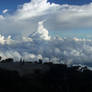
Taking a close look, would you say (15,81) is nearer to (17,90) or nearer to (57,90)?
(17,90)

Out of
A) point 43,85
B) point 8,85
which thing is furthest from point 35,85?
point 8,85

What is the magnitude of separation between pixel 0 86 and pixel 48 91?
37.1m

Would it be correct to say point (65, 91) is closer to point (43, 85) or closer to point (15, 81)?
point (43, 85)

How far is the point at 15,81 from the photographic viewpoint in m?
200

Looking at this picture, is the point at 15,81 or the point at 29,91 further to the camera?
the point at 15,81

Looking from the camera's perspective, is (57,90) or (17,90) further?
(57,90)

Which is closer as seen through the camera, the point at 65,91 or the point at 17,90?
the point at 17,90

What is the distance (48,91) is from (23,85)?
66.5ft

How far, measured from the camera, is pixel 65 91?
19612cm

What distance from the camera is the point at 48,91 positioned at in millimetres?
189125

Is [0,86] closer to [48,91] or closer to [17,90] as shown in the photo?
[17,90]

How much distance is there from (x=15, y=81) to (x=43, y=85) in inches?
915

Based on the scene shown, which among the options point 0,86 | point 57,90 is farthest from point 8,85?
point 57,90

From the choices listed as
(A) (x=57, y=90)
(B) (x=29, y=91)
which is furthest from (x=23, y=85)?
(A) (x=57, y=90)
